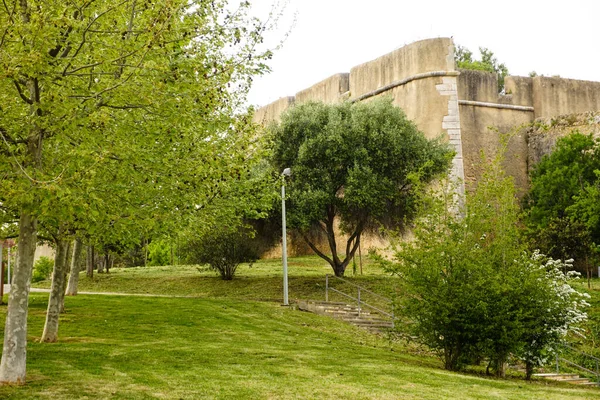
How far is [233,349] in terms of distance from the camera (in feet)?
48.2

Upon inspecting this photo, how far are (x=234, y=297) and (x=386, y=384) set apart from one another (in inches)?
607

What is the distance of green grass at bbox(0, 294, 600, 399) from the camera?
1038 cm

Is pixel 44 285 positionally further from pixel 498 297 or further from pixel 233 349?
pixel 498 297

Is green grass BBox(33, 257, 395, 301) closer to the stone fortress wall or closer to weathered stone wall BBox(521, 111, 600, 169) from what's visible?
the stone fortress wall

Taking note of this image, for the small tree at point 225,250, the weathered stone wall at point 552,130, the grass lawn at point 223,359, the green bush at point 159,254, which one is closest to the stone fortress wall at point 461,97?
the weathered stone wall at point 552,130

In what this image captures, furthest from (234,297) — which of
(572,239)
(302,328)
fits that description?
(572,239)

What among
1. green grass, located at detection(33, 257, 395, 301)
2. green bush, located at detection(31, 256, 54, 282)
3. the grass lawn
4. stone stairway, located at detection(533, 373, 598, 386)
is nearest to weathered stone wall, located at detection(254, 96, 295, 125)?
green grass, located at detection(33, 257, 395, 301)

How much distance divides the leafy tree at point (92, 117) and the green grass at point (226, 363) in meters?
1.52

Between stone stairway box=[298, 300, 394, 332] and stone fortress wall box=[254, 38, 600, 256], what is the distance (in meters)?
10.3

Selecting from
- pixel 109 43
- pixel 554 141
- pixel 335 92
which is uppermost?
pixel 335 92

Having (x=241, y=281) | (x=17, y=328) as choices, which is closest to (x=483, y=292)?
(x=17, y=328)

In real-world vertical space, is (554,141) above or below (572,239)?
above

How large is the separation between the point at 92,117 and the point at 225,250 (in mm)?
20723

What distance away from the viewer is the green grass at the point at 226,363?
10375 mm
